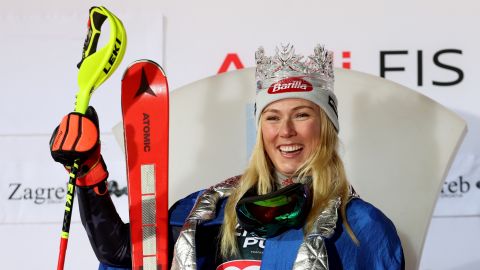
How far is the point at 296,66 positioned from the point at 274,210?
36 centimetres

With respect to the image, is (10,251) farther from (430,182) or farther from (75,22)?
(430,182)

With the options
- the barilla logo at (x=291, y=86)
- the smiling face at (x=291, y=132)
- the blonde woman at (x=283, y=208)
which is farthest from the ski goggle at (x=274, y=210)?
the barilla logo at (x=291, y=86)

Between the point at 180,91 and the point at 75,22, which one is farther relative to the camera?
the point at 75,22

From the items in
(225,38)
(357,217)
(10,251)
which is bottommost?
(10,251)

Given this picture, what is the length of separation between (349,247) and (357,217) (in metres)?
0.07

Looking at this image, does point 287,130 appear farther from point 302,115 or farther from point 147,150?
point 147,150

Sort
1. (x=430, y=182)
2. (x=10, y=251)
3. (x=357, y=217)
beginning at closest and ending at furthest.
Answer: (x=357, y=217) < (x=430, y=182) < (x=10, y=251)

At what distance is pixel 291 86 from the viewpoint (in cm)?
198

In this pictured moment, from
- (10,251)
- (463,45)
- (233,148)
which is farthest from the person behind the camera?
(10,251)

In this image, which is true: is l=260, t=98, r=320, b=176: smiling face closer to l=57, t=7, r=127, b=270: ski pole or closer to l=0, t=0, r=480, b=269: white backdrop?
l=57, t=7, r=127, b=270: ski pole

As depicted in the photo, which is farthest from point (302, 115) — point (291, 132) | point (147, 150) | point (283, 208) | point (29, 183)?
point (29, 183)

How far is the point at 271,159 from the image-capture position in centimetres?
201

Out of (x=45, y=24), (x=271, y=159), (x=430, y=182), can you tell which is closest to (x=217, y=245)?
(x=271, y=159)

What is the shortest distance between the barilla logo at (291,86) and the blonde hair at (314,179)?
7 centimetres
